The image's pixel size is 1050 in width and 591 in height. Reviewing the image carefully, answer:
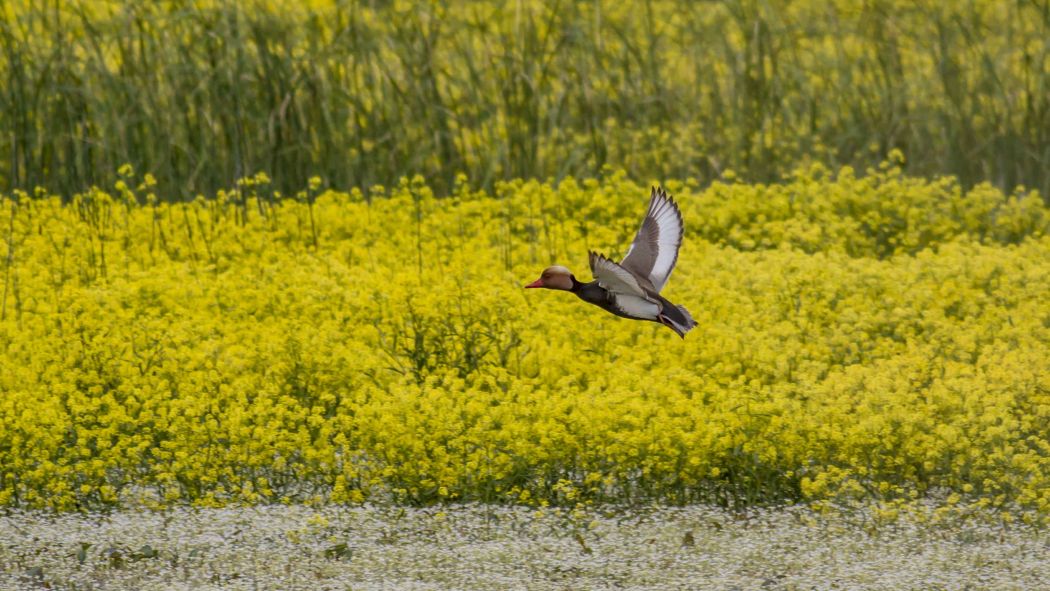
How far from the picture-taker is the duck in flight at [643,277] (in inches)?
169

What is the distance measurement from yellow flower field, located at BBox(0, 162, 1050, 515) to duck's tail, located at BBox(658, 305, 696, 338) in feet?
2.95

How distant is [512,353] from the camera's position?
257 inches

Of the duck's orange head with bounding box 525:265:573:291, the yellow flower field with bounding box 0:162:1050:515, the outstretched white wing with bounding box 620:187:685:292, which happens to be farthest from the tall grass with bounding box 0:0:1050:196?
the duck's orange head with bounding box 525:265:573:291

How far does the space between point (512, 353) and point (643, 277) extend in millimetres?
1830

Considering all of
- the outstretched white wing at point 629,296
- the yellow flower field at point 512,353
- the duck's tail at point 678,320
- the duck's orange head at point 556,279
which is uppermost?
the duck's orange head at point 556,279

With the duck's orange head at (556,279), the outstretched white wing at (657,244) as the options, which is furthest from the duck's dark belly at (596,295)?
the outstretched white wing at (657,244)

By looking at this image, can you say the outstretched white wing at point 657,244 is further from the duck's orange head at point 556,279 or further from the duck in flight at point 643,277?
the duck's orange head at point 556,279

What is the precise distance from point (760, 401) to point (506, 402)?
36.0 inches

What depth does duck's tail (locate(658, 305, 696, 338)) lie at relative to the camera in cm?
450

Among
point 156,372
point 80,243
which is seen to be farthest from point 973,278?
point 80,243

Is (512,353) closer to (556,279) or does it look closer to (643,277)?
(643,277)

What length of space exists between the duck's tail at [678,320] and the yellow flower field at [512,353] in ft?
2.95

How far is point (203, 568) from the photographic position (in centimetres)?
495

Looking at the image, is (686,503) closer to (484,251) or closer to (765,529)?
(765,529)
